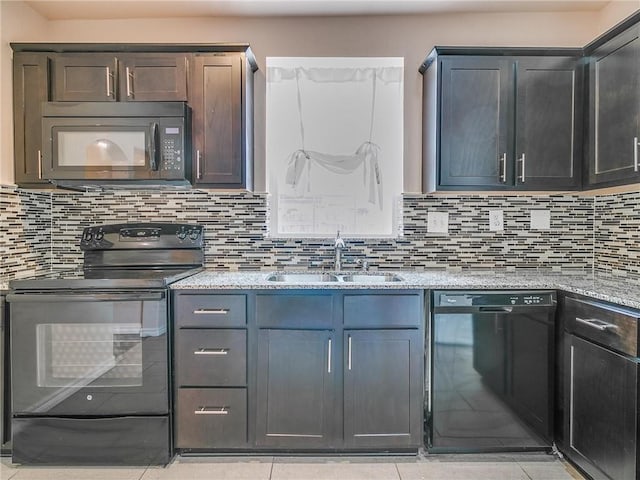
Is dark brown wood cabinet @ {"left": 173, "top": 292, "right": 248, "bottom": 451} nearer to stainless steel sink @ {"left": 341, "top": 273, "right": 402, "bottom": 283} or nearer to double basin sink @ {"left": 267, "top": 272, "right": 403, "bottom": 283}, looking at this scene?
double basin sink @ {"left": 267, "top": 272, "right": 403, "bottom": 283}

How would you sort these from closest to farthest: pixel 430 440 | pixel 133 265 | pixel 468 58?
pixel 430 440 → pixel 468 58 → pixel 133 265

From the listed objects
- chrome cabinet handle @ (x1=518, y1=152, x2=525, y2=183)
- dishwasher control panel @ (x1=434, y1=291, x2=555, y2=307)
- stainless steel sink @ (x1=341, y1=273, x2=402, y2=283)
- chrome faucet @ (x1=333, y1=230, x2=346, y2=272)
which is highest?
chrome cabinet handle @ (x1=518, y1=152, x2=525, y2=183)

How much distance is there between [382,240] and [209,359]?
1.28m

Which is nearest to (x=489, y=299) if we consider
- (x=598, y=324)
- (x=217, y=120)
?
(x=598, y=324)

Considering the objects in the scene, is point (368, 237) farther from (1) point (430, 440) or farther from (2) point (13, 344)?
(2) point (13, 344)

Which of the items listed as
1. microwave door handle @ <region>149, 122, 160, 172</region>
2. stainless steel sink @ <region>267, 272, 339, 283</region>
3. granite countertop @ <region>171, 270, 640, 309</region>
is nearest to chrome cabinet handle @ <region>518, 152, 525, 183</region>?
granite countertop @ <region>171, 270, 640, 309</region>

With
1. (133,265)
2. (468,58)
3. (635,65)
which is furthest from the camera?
(133,265)

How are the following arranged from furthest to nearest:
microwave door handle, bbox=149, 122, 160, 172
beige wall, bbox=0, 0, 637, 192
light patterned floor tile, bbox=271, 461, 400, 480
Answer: beige wall, bbox=0, 0, 637, 192 < microwave door handle, bbox=149, 122, 160, 172 < light patterned floor tile, bbox=271, 461, 400, 480

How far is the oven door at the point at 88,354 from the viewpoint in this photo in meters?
1.90

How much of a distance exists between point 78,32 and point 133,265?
157 centimetres

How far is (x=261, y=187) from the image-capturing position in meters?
2.54

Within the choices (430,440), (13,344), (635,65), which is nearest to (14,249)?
(13,344)

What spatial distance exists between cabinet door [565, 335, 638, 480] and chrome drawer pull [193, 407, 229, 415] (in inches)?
66.7

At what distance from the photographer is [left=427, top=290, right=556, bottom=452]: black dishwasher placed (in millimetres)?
1933
